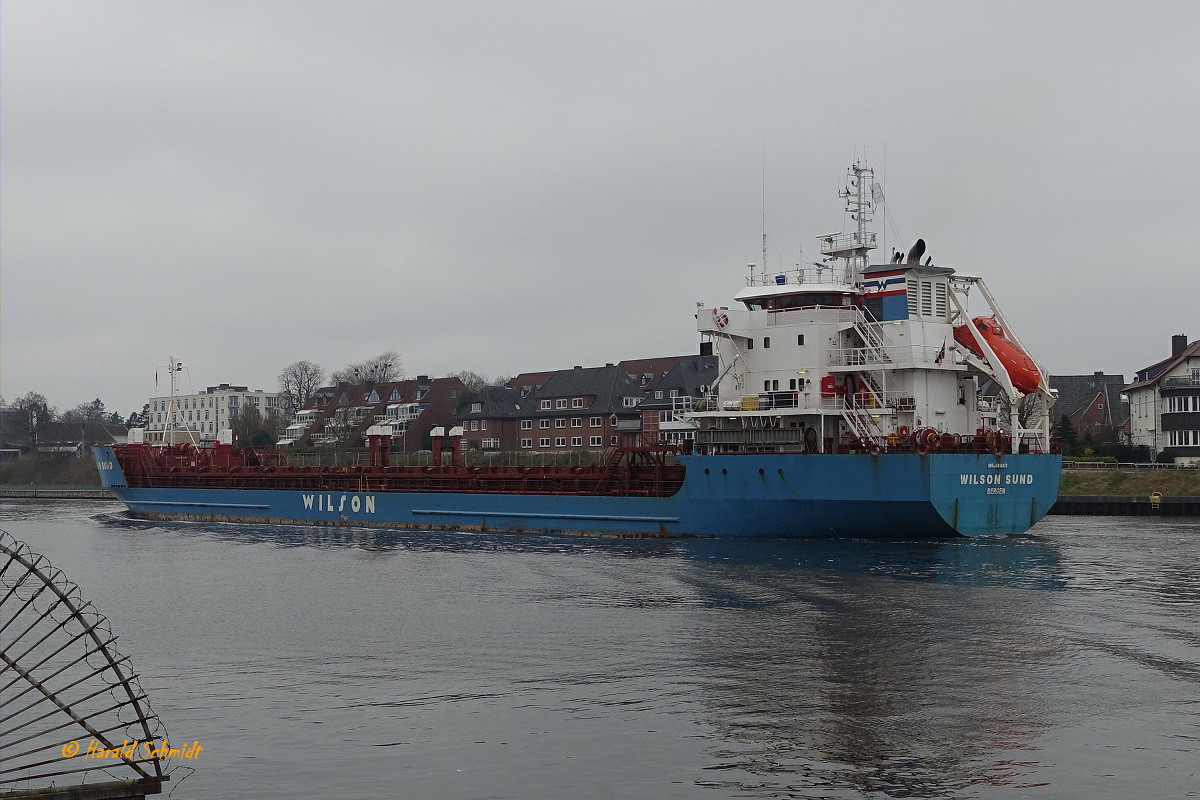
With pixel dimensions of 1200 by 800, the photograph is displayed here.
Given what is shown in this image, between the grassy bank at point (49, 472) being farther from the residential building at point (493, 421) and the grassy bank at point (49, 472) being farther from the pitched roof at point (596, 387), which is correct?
the pitched roof at point (596, 387)

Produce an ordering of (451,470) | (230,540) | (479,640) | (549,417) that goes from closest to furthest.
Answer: (479,640) < (230,540) < (451,470) < (549,417)

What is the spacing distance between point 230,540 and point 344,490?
7495mm

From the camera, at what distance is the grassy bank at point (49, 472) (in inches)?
3688

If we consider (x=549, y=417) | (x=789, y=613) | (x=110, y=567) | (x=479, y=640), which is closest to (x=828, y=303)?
(x=789, y=613)

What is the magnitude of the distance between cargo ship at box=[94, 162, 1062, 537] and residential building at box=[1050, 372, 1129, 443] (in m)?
42.0

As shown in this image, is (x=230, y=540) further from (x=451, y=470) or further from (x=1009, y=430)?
(x=1009, y=430)

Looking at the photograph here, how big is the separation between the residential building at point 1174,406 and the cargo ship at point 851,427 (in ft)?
99.0

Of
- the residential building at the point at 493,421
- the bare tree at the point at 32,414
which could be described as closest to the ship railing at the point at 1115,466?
the residential building at the point at 493,421

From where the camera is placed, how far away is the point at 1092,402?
80.3 m

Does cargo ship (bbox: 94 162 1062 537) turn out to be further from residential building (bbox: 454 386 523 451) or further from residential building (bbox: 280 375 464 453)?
residential building (bbox: 280 375 464 453)

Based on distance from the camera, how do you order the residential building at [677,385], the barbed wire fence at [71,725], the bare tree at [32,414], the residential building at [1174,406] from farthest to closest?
the bare tree at [32,414] < the residential building at [677,385] < the residential building at [1174,406] < the barbed wire fence at [71,725]

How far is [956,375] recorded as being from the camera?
33.8 m

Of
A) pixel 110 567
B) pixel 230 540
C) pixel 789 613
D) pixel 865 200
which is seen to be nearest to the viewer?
pixel 789 613

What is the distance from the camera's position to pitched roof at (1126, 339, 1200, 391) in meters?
62.6
